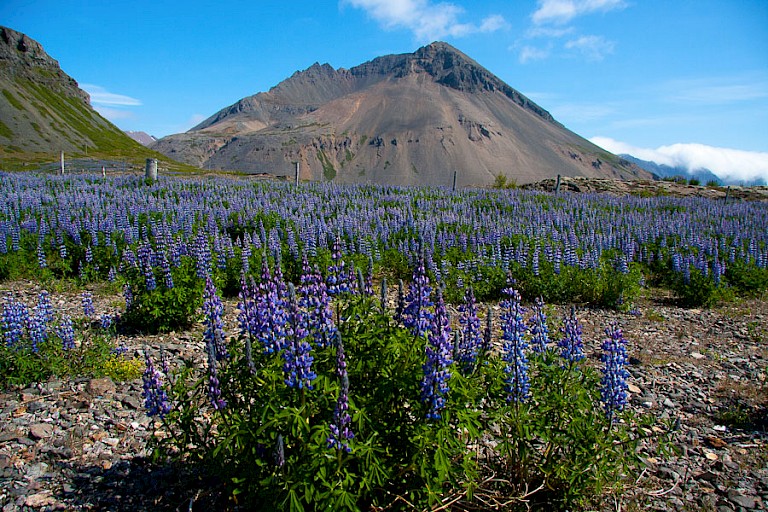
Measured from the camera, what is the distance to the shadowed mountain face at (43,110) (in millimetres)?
112375

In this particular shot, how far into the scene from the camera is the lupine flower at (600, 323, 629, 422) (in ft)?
12.3

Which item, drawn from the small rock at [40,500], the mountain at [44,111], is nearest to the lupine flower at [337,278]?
the small rock at [40,500]

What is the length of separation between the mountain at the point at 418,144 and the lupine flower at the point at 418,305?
11676 centimetres

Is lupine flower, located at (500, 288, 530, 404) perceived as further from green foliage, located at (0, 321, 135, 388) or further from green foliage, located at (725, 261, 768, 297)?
green foliage, located at (725, 261, 768, 297)

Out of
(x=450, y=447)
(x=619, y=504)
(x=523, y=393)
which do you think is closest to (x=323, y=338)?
(x=450, y=447)

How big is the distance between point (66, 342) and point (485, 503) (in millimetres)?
5437

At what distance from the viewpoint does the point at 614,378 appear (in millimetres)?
3770

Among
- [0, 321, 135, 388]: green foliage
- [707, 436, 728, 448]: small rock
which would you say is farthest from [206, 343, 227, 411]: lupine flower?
[707, 436, 728, 448]: small rock

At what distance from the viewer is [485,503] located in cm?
370

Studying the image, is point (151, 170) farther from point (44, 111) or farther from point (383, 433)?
point (44, 111)

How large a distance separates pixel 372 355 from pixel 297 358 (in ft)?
2.22

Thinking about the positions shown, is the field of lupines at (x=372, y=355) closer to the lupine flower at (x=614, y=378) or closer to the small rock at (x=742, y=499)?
the lupine flower at (x=614, y=378)

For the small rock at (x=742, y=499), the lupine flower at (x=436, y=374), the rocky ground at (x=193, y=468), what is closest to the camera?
the lupine flower at (x=436, y=374)

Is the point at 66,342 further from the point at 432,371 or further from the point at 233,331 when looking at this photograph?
→ the point at 432,371
